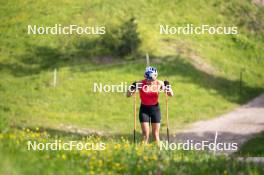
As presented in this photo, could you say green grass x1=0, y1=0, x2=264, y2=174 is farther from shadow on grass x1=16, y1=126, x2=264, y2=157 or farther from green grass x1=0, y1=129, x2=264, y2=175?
green grass x1=0, y1=129, x2=264, y2=175

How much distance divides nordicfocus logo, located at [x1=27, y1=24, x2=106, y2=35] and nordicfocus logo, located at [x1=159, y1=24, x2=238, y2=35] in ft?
17.1

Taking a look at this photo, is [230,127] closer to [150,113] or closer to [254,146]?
[254,146]

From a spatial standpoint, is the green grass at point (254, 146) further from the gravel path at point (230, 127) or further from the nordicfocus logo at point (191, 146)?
the gravel path at point (230, 127)

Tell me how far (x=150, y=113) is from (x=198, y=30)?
33939 mm

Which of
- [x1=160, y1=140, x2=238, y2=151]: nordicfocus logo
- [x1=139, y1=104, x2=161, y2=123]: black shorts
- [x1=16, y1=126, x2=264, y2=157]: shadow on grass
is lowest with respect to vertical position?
[x1=160, y1=140, x2=238, y2=151]: nordicfocus logo

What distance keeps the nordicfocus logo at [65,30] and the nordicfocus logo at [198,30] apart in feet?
17.1

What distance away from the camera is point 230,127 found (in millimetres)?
30531

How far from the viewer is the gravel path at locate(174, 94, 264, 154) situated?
27609 mm

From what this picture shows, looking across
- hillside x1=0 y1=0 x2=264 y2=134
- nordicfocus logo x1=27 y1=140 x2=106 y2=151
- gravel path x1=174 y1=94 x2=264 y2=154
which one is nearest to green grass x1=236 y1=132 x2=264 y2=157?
gravel path x1=174 y1=94 x2=264 y2=154

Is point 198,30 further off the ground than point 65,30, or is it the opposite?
point 198,30

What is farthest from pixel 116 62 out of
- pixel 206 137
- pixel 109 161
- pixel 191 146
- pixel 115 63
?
pixel 109 161

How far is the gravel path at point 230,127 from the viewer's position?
27609 millimetres

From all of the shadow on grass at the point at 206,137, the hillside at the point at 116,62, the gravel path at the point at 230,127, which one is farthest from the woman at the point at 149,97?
the hillside at the point at 116,62

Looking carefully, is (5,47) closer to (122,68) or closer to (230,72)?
(122,68)
